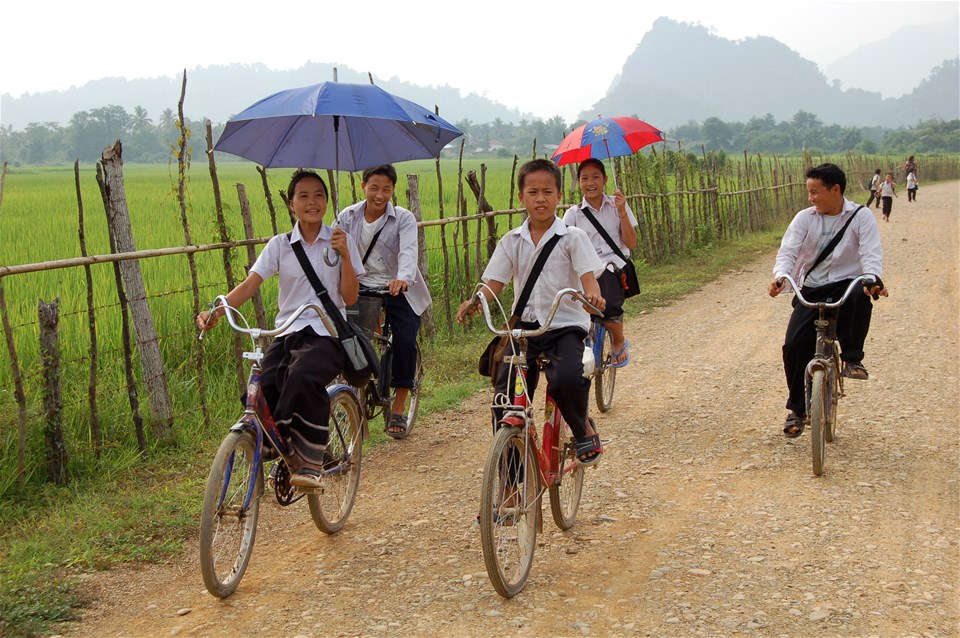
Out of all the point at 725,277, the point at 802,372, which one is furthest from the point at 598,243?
the point at 725,277

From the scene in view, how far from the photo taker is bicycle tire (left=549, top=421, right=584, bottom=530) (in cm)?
393

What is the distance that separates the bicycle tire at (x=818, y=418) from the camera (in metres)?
4.78

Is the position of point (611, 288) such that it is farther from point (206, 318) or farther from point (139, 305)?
point (206, 318)

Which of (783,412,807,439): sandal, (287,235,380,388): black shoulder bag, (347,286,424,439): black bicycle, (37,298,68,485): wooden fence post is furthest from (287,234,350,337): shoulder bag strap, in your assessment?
(783,412,807,439): sandal

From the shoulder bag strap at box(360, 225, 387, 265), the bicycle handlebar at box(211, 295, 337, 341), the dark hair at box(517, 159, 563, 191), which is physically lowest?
the bicycle handlebar at box(211, 295, 337, 341)

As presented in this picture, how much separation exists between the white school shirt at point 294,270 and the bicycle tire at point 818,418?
250 centimetres

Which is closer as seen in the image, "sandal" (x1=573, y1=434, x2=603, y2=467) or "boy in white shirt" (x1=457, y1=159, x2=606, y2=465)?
"boy in white shirt" (x1=457, y1=159, x2=606, y2=465)

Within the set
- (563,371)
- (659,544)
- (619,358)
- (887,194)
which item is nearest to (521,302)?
(563,371)

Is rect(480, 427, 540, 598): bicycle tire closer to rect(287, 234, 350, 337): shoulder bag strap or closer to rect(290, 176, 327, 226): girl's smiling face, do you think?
rect(287, 234, 350, 337): shoulder bag strap

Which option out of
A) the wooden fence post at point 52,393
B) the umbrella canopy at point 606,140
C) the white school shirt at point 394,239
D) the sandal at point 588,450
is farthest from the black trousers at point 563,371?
the umbrella canopy at point 606,140

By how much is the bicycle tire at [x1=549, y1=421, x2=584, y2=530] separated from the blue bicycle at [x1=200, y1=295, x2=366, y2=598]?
1.01 metres

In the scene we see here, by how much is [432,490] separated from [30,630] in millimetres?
2124

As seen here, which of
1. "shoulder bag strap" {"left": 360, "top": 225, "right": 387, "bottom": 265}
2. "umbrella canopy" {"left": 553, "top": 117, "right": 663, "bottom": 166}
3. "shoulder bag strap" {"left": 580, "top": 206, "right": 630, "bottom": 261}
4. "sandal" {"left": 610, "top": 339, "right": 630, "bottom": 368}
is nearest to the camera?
"shoulder bag strap" {"left": 360, "top": 225, "right": 387, "bottom": 265}

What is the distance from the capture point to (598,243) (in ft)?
19.7
